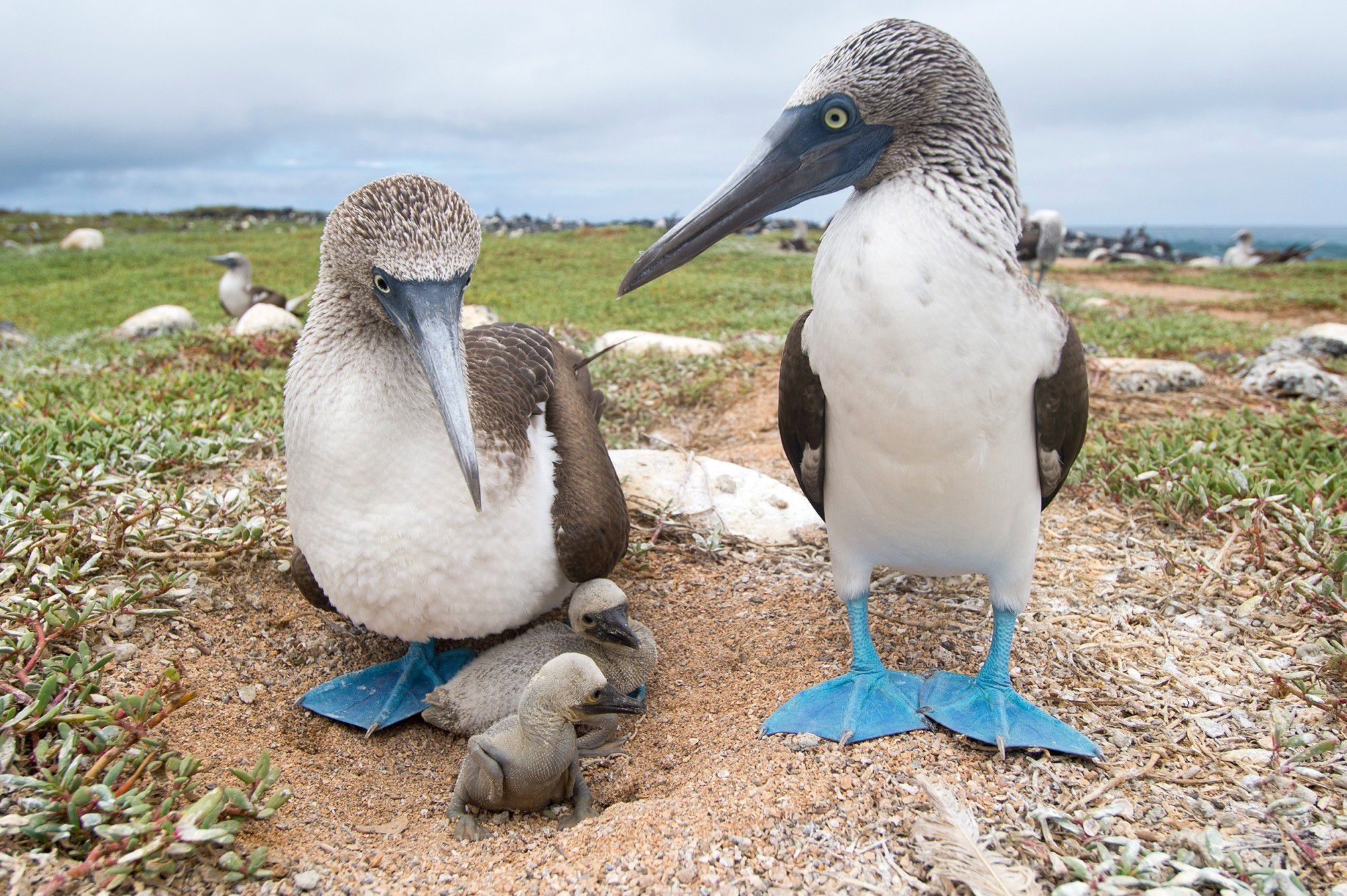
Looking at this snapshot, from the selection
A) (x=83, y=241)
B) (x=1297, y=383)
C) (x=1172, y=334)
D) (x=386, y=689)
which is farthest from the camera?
(x=83, y=241)

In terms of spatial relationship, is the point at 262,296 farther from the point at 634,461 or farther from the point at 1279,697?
the point at 1279,697

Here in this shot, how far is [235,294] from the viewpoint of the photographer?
12.7m

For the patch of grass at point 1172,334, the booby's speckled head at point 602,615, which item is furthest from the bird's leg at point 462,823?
the patch of grass at point 1172,334

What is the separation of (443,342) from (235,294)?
1174 centimetres

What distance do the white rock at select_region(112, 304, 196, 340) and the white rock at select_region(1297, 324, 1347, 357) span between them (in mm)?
12309

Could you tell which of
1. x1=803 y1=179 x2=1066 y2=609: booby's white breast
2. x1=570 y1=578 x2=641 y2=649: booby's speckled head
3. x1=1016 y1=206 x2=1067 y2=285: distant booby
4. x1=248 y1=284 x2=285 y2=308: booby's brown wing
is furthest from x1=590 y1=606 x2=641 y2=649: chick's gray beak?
x1=1016 y1=206 x2=1067 y2=285: distant booby

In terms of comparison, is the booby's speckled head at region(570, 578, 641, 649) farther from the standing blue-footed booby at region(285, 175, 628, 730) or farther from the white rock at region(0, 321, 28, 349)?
the white rock at region(0, 321, 28, 349)

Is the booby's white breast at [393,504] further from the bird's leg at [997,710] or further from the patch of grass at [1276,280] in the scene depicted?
the patch of grass at [1276,280]

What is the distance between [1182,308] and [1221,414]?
1051 cm

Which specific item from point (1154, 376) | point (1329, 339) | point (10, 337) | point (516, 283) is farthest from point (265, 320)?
point (1329, 339)

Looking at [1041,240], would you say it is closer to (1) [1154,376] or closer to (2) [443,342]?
(1) [1154,376]

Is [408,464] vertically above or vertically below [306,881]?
above

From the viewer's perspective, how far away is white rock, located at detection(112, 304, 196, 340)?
10.8 metres

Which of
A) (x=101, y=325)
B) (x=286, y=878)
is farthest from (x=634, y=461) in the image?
(x=101, y=325)
